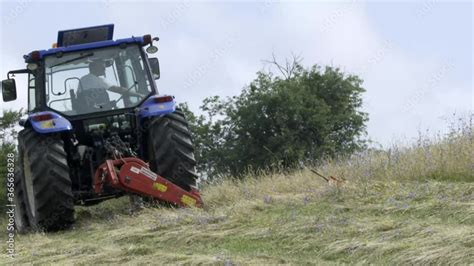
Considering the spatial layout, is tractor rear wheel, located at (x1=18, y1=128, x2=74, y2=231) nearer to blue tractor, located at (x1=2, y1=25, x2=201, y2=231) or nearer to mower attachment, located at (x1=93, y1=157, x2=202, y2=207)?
blue tractor, located at (x1=2, y1=25, x2=201, y2=231)

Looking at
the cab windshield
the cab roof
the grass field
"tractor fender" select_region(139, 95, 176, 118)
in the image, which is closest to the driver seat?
the cab windshield

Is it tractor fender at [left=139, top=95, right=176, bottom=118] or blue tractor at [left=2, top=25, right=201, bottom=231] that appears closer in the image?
blue tractor at [left=2, top=25, right=201, bottom=231]

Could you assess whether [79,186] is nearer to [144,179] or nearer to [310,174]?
[144,179]

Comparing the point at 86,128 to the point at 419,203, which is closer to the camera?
the point at 419,203

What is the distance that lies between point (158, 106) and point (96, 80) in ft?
3.45

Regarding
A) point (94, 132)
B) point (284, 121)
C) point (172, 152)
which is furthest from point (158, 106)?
point (284, 121)

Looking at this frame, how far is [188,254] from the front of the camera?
19.3 feet

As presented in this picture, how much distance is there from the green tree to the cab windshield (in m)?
23.1

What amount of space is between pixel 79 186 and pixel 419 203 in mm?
4767

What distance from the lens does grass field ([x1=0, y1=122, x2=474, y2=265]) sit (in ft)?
17.0

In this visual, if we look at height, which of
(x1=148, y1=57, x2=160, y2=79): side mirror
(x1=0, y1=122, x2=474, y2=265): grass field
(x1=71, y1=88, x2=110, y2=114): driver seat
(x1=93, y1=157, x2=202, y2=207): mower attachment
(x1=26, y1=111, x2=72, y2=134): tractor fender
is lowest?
(x1=0, y1=122, x2=474, y2=265): grass field

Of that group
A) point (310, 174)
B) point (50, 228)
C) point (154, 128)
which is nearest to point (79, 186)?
point (50, 228)

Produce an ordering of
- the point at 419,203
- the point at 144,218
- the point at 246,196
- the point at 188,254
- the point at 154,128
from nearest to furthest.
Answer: the point at 188,254, the point at 419,203, the point at 144,218, the point at 246,196, the point at 154,128

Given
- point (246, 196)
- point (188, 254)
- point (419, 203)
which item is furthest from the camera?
point (246, 196)
